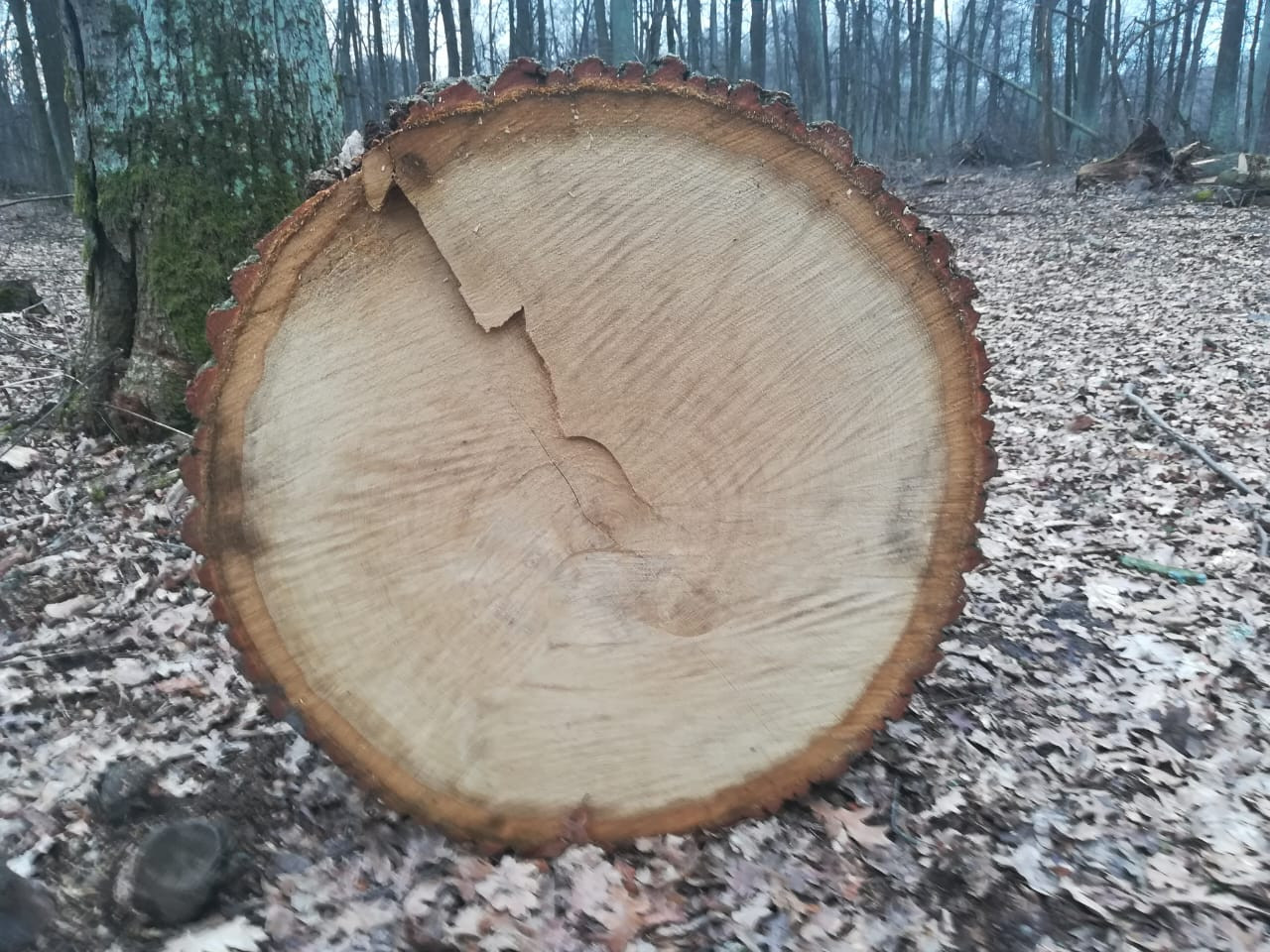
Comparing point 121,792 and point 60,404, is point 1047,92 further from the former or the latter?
point 121,792

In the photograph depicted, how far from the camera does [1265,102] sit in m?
24.0

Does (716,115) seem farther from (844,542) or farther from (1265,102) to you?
(1265,102)

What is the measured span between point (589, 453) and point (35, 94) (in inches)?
820

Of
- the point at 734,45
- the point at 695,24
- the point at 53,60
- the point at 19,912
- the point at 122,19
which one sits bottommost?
the point at 19,912

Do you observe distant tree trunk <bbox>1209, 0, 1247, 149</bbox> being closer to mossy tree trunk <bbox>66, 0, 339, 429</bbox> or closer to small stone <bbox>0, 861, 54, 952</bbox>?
mossy tree trunk <bbox>66, 0, 339, 429</bbox>

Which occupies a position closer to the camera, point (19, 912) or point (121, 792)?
point (19, 912)

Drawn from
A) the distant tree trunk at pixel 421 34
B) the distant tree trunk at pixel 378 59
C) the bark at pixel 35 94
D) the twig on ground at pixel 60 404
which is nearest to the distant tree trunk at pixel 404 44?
the distant tree trunk at pixel 378 59

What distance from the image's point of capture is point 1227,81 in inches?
716

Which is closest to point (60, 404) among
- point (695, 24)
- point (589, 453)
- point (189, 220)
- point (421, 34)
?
point (189, 220)

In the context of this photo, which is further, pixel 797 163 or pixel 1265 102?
pixel 1265 102

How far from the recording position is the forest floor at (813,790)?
1925mm

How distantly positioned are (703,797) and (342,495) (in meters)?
1.06

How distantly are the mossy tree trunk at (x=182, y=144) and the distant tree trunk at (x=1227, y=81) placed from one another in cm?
1976

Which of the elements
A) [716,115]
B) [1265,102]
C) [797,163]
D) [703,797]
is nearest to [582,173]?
[716,115]
